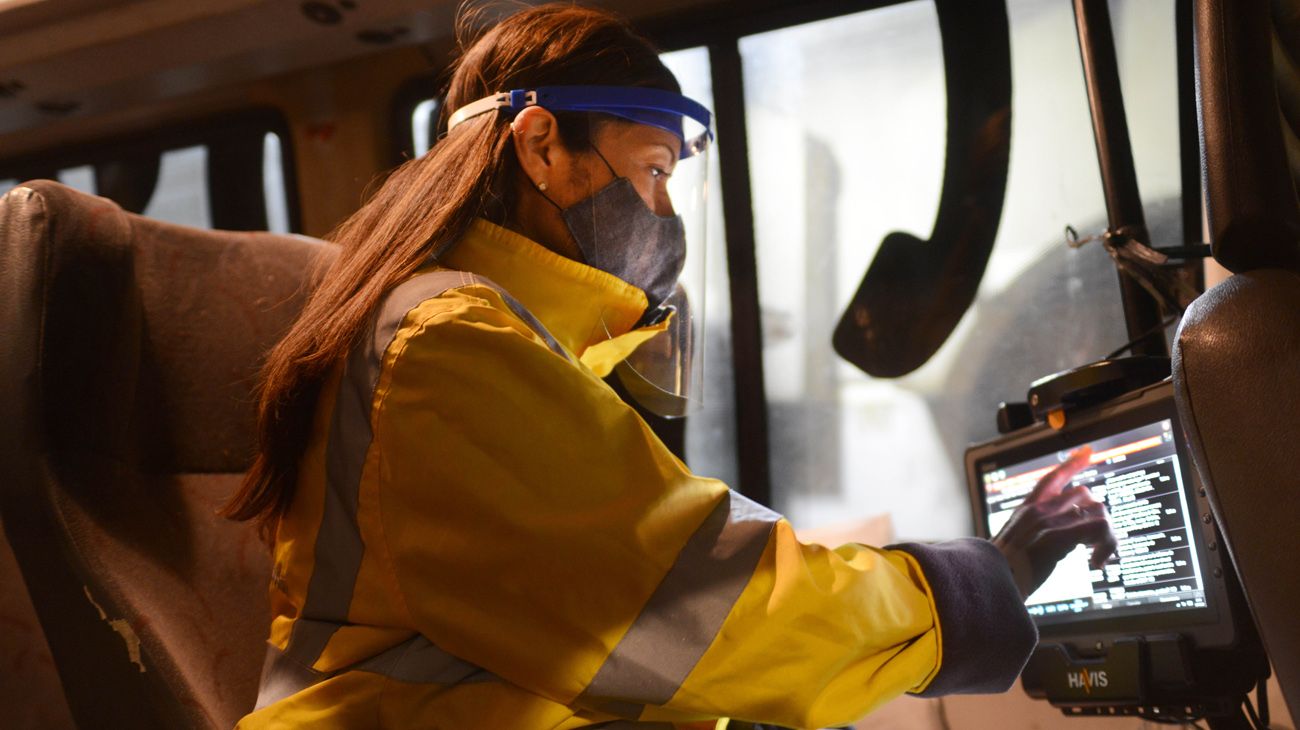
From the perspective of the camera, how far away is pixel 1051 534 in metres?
1.38

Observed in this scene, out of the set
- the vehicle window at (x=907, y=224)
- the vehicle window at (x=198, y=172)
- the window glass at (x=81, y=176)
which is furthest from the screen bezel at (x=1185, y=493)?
the window glass at (x=81, y=176)

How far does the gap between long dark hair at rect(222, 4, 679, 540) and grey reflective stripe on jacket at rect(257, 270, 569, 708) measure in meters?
0.04

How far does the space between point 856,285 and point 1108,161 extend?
63 centimetres

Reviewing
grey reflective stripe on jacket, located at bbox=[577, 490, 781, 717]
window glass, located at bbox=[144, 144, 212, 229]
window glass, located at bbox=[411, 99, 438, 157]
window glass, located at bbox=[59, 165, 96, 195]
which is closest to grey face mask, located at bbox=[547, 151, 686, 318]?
grey reflective stripe on jacket, located at bbox=[577, 490, 781, 717]

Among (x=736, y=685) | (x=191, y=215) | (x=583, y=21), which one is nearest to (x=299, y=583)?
(x=736, y=685)

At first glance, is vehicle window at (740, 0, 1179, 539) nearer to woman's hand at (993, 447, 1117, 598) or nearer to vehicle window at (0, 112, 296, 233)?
woman's hand at (993, 447, 1117, 598)

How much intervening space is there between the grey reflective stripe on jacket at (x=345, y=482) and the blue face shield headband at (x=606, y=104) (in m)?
0.32

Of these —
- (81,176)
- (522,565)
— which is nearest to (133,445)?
(522,565)

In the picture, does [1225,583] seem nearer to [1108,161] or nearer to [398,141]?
[1108,161]

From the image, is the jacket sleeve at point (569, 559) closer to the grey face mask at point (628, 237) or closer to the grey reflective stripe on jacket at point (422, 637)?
the grey reflective stripe on jacket at point (422, 637)

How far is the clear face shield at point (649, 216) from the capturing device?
4.47ft

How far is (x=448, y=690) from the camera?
1041 millimetres

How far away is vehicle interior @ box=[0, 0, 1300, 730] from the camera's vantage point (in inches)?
33.2

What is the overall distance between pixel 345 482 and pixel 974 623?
657 millimetres
